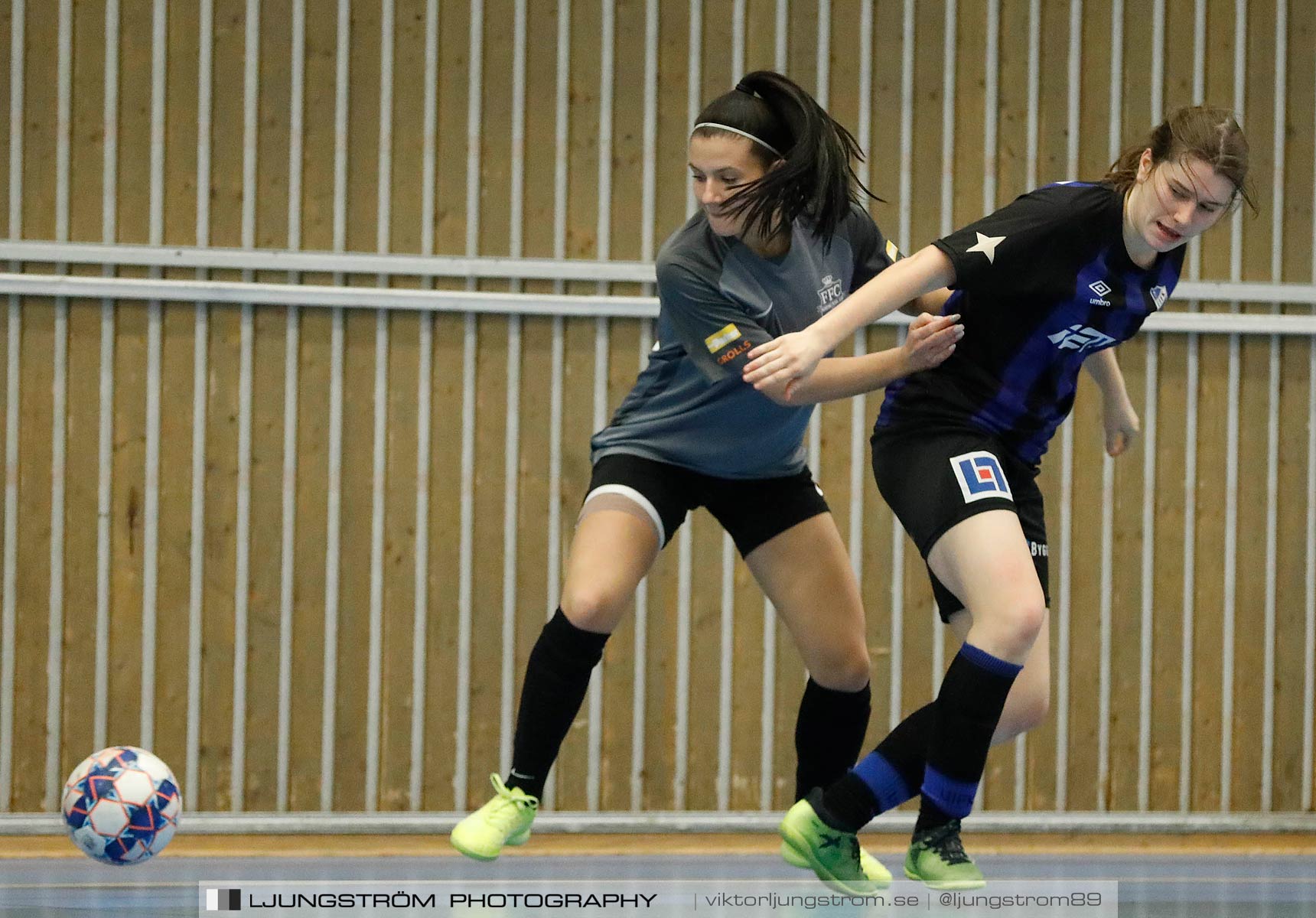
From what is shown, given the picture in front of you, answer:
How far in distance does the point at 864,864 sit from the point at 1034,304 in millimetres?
1263

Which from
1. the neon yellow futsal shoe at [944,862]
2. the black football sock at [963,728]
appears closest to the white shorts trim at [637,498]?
the black football sock at [963,728]

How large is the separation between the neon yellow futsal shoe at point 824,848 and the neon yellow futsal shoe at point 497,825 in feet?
1.74

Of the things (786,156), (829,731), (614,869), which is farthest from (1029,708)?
(614,869)

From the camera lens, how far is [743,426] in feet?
10.4

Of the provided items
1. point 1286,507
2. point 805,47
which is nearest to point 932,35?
point 805,47

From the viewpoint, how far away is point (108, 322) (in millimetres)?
5172

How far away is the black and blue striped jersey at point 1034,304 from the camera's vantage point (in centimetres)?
288

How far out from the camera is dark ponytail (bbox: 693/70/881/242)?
2.96 m

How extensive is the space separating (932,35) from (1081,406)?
1.45 m

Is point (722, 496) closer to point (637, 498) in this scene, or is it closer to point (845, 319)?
point (637, 498)

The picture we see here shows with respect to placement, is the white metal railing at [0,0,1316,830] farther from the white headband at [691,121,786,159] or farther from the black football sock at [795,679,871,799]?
the white headband at [691,121,786,159]

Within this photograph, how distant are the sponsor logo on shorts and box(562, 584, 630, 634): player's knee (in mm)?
515

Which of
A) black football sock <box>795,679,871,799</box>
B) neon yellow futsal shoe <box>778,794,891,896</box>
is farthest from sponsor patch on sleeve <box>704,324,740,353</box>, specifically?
neon yellow futsal shoe <box>778,794,891,896</box>

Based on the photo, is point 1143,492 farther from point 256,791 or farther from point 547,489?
point 256,791
